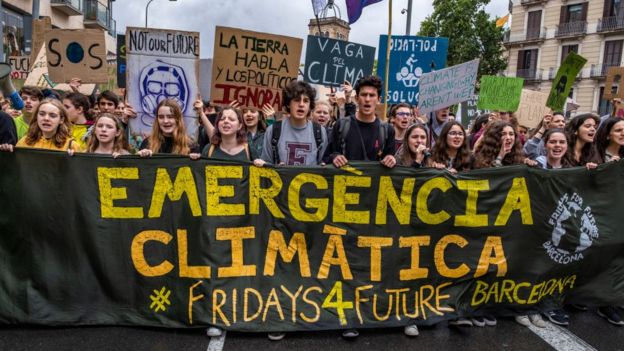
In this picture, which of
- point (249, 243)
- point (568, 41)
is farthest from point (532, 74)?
point (249, 243)

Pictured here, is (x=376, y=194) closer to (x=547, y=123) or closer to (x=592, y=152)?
(x=592, y=152)

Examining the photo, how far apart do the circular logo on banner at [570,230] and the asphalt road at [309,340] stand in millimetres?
612

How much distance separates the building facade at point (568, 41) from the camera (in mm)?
34531

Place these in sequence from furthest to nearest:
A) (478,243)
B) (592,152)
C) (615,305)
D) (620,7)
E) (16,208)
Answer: (620,7) < (592,152) < (615,305) < (478,243) < (16,208)

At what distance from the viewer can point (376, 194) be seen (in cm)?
371

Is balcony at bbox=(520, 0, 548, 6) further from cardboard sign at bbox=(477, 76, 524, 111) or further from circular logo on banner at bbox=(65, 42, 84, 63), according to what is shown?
circular logo on banner at bbox=(65, 42, 84, 63)

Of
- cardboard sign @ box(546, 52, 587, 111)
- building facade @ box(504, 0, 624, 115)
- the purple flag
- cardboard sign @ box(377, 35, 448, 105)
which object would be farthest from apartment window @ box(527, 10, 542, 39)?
cardboard sign @ box(377, 35, 448, 105)

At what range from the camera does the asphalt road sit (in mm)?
3326

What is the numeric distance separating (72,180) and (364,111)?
90.9 inches

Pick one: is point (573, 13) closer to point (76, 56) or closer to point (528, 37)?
point (528, 37)

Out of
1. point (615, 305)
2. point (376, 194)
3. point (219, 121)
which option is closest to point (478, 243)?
point (376, 194)

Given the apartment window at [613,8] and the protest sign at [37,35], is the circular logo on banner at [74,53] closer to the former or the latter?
the protest sign at [37,35]

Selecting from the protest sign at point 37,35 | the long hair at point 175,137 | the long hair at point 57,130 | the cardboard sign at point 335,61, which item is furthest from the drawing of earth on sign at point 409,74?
the protest sign at point 37,35

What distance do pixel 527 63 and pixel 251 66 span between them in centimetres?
4052
